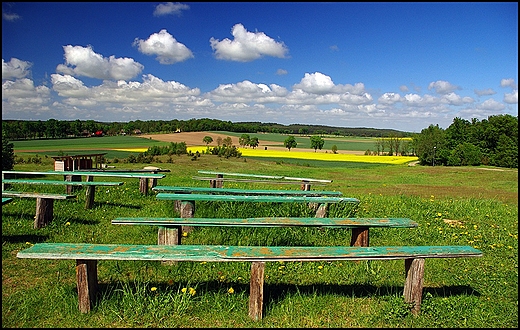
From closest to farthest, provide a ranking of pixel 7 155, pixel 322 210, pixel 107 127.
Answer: pixel 322 210
pixel 7 155
pixel 107 127

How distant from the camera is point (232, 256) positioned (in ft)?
9.56

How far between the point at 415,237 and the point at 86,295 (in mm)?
4298

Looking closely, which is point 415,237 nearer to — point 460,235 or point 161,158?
point 460,235

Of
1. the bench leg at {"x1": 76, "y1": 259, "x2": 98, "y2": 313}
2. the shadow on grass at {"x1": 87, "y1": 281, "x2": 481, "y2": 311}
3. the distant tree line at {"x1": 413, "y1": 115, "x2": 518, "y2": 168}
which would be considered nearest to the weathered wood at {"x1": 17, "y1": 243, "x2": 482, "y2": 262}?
the bench leg at {"x1": 76, "y1": 259, "x2": 98, "y2": 313}

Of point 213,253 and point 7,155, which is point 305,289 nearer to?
point 213,253

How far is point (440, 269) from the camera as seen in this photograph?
4215mm

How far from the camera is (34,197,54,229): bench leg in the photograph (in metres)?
5.34

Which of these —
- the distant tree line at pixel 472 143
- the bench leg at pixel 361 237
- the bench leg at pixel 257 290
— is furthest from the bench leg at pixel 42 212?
the distant tree line at pixel 472 143

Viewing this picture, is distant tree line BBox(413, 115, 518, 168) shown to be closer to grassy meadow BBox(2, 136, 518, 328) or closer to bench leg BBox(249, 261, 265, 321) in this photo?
grassy meadow BBox(2, 136, 518, 328)

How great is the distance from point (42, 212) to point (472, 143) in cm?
6268

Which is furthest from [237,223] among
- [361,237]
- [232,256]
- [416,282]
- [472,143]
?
[472,143]

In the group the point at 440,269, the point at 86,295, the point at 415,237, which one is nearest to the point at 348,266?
the point at 440,269

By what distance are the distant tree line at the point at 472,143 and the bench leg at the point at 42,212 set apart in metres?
54.9

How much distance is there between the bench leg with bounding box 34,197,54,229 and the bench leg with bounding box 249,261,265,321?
3754mm
